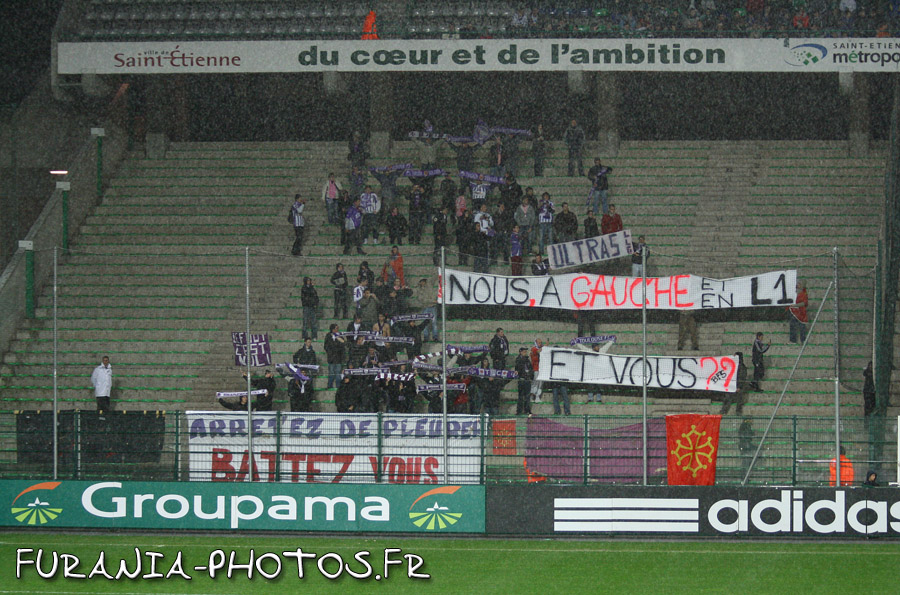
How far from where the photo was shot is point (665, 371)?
20.1m

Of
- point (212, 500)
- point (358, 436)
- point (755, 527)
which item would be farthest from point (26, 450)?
point (755, 527)

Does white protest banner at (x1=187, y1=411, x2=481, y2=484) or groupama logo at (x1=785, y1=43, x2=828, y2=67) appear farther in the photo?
groupama logo at (x1=785, y1=43, x2=828, y2=67)

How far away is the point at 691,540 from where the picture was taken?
16.9 meters

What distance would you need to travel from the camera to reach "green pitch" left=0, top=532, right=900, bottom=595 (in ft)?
45.5

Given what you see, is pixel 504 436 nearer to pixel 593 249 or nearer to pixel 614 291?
pixel 614 291

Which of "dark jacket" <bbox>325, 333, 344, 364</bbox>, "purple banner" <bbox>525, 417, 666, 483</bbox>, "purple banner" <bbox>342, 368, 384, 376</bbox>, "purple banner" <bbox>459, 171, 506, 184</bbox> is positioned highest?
"purple banner" <bbox>459, 171, 506, 184</bbox>

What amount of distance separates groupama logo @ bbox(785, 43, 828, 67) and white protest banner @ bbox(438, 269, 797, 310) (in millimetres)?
11050

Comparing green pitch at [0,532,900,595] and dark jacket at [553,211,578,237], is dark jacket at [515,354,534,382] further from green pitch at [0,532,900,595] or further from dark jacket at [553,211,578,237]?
dark jacket at [553,211,578,237]

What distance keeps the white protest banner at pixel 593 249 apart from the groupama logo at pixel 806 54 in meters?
9.14

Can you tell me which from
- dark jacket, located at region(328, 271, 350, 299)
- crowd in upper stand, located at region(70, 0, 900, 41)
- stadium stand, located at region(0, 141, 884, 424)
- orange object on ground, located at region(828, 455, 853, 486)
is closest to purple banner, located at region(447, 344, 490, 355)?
stadium stand, located at region(0, 141, 884, 424)

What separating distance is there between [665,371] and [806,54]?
12.5 metres

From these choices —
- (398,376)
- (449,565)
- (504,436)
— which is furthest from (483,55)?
(449,565)

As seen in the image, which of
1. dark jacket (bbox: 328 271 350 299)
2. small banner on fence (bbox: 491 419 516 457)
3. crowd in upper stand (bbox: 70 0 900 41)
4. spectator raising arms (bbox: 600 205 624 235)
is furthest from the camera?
crowd in upper stand (bbox: 70 0 900 41)

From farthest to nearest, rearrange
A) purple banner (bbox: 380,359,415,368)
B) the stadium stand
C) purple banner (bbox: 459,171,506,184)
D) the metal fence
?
purple banner (bbox: 459,171,506,184) < the stadium stand < purple banner (bbox: 380,359,415,368) < the metal fence
